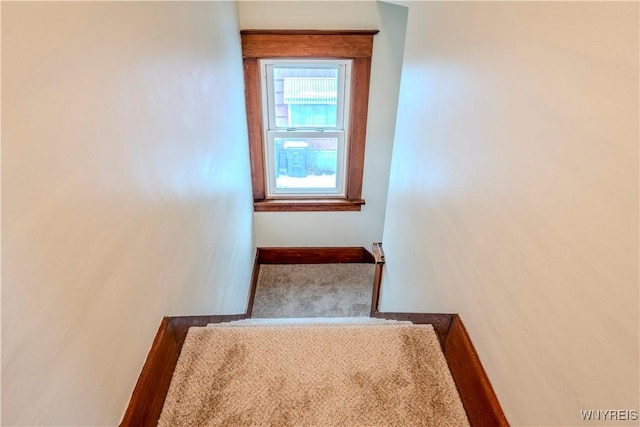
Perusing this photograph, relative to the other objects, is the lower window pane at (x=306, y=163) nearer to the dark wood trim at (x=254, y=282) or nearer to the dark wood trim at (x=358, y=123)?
the dark wood trim at (x=358, y=123)

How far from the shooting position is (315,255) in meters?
3.74

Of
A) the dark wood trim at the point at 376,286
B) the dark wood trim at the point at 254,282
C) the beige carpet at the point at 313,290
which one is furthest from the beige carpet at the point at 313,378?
the beige carpet at the point at 313,290

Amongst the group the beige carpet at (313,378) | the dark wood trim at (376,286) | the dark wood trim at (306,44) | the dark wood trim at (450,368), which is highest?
the dark wood trim at (306,44)

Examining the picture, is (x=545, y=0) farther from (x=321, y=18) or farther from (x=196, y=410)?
(x=321, y=18)

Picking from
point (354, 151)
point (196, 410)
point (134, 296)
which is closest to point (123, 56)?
point (134, 296)

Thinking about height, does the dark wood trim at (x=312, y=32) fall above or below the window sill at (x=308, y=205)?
above

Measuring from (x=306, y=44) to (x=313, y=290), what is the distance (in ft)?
6.57

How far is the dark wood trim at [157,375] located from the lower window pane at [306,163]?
213cm

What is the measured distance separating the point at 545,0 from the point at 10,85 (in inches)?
39.3

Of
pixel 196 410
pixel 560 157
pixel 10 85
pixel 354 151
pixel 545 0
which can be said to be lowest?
pixel 196 410

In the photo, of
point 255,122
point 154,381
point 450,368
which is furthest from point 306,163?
point 154,381

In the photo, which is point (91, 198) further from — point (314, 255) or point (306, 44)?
point (314, 255)

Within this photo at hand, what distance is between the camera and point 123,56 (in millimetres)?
975

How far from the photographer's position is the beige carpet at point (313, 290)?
3203mm
